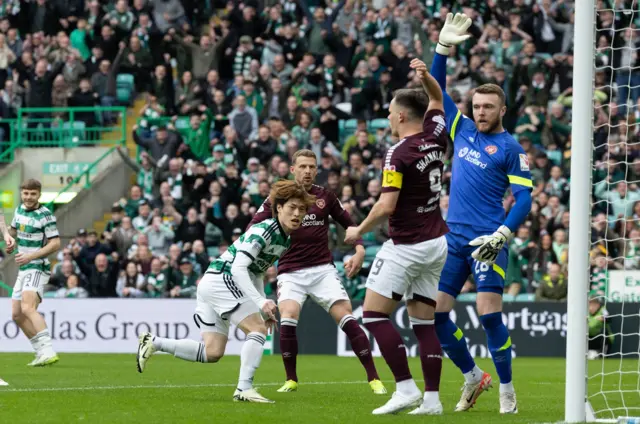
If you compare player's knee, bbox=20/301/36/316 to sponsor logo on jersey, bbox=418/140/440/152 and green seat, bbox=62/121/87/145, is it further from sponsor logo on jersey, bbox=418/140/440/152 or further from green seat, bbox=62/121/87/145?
green seat, bbox=62/121/87/145

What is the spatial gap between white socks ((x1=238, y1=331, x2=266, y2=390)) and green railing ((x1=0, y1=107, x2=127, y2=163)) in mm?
16611

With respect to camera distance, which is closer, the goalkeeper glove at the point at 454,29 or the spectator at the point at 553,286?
the goalkeeper glove at the point at 454,29

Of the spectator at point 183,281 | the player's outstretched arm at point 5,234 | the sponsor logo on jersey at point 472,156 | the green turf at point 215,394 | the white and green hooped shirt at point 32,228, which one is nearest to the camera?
the green turf at point 215,394

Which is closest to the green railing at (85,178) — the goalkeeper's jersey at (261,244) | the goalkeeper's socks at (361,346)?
the goalkeeper's socks at (361,346)

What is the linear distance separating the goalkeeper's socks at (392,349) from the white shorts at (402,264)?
204 millimetres

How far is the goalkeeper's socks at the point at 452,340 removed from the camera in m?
9.61

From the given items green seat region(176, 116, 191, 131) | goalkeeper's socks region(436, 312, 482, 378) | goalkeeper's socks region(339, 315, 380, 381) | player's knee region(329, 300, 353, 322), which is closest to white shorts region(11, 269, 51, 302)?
player's knee region(329, 300, 353, 322)

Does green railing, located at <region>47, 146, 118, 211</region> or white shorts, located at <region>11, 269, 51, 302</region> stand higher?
green railing, located at <region>47, 146, 118, 211</region>

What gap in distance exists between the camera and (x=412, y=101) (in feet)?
29.2

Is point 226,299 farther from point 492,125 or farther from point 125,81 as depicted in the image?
point 125,81

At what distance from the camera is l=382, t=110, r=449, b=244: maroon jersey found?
875cm

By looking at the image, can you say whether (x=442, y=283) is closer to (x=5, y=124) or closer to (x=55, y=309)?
(x=55, y=309)

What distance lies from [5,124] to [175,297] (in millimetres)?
9151

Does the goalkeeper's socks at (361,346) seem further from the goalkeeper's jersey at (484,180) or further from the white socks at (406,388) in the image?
the white socks at (406,388)
